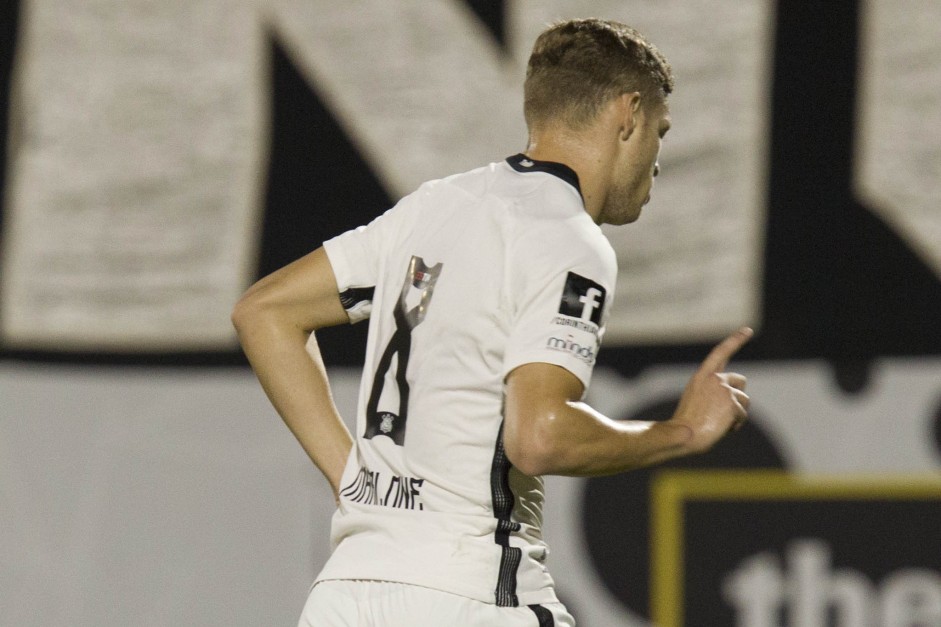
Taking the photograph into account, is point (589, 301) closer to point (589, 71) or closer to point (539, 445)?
point (539, 445)

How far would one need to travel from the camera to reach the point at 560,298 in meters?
1.92

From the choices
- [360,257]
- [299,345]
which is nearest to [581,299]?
[360,257]

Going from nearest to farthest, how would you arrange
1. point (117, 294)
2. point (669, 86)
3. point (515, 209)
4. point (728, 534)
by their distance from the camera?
1. point (515, 209)
2. point (669, 86)
3. point (728, 534)
4. point (117, 294)

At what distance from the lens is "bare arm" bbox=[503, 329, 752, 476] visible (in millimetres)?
1843

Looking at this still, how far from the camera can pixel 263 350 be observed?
2348 millimetres

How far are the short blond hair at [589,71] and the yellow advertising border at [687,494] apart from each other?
7.95 ft

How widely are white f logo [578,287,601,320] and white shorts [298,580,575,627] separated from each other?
1.55ft

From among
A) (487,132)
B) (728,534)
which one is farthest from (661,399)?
(487,132)

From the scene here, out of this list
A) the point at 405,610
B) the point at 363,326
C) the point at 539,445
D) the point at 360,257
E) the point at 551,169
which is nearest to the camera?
the point at 539,445

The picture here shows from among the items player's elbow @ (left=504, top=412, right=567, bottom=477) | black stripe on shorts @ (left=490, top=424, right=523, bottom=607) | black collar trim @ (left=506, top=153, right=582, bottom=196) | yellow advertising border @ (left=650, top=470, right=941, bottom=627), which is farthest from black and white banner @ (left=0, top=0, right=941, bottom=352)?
player's elbow @ (left=504, top=412, right=567, bottom=477)

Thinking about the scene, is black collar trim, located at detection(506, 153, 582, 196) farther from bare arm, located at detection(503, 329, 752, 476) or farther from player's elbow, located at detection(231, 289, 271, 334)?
player's elbow, located at detection(231, 289, 271, 334)

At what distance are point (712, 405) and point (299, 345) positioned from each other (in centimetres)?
78

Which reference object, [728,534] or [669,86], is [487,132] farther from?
[669,86]

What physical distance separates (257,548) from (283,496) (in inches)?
8.4
